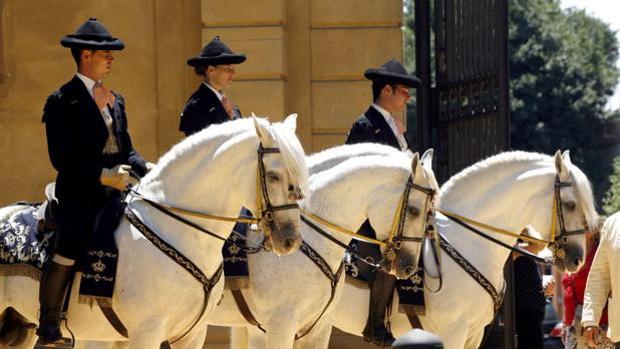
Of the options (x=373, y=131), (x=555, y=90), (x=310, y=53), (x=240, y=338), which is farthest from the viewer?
(x=555, y=90)

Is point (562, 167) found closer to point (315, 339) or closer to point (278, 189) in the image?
point (315, 339)

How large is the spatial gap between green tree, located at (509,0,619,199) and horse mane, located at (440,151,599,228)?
104ft

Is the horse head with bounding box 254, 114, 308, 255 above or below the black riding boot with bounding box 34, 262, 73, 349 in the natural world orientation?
above

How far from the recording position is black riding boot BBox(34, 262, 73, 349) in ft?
31.5

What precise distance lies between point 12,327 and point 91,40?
1.88 m

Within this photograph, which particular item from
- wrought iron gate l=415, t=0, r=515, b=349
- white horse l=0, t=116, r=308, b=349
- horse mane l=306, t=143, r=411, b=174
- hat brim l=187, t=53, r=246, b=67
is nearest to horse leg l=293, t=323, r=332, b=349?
horse mane l=306, t=143, r=411, b=174

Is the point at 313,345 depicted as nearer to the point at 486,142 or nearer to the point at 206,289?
the point at 206,289

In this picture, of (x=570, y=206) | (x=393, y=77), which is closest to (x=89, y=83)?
(x=393, y=77)

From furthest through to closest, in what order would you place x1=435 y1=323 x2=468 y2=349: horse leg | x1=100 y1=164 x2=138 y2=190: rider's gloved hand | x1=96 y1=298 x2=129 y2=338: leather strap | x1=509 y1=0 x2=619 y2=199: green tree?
1. x1=509 y1=0 x2=619 y2=199: green tree
2. x1=435 y1=323 x2=468 y2=349: horse leg
3. x1=100 y1=164 x2=138 y2=190: rider's gloved hand
4. x1=96 y1=298 x2=129 y2=338: leather strap

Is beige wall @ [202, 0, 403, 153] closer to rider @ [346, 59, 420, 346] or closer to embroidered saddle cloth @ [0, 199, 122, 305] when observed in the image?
rider @ [346, 59, 420, 346]

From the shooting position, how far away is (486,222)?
1155 cm

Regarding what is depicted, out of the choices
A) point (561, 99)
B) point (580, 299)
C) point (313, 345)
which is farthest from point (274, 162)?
point (561, 99)

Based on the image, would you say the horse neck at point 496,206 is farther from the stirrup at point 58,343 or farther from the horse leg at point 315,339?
the stirrup at point 58,343

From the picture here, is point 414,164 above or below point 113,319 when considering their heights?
above
